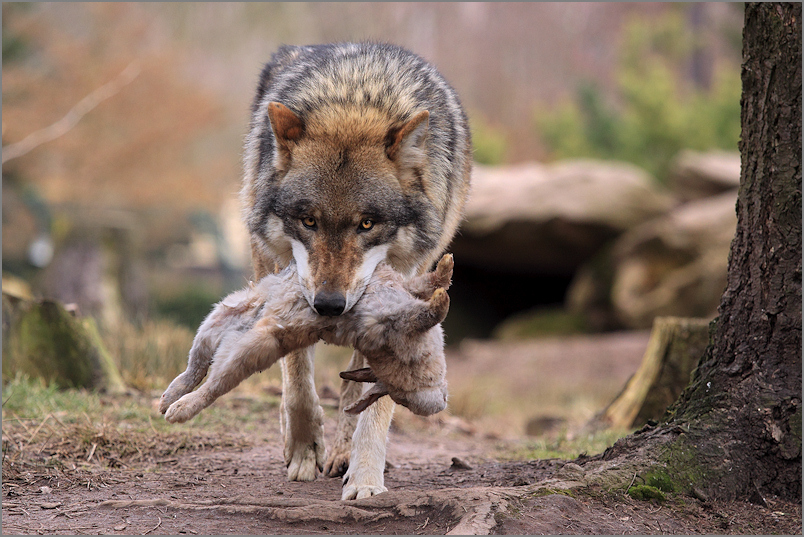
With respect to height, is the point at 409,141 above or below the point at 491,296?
above

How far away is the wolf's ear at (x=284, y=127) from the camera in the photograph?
3377 mm

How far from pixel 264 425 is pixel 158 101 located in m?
15.8

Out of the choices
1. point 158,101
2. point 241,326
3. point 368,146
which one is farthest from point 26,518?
point 158,101

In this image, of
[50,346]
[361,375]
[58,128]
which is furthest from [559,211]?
[361,375]

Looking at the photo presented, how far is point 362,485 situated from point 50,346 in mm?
3172

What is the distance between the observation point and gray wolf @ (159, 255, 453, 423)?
2699 millimetres

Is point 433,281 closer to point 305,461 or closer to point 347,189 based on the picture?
point 347,189

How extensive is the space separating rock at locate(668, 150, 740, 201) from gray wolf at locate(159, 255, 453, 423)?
42.1ft

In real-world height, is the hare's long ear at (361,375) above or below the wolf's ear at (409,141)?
below

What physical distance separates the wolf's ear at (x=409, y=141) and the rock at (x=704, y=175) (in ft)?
39.7

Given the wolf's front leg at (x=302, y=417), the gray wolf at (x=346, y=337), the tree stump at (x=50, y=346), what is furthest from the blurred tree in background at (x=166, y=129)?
the gray wolf at (x=346, y=337)

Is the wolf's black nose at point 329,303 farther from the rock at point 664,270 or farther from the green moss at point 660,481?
the rock at point 664,270

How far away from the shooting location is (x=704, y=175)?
14.0m

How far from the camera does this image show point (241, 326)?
2879mm
